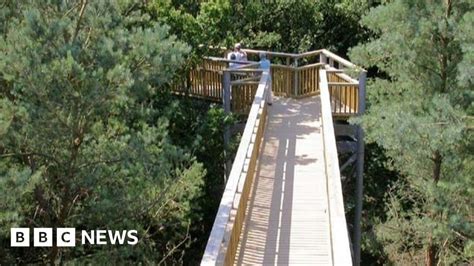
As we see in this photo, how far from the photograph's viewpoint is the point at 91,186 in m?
7.30

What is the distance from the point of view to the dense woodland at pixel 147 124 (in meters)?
6.59

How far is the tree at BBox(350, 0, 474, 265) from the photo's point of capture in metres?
9.13

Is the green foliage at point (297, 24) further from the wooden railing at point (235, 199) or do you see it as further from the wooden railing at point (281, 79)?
the wooden railing at point (235, 199)

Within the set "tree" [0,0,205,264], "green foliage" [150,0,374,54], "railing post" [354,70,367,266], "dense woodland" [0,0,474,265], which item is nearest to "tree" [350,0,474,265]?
"dense woodland" [0,0,474,265]

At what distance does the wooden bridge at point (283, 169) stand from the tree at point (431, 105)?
1.06 m

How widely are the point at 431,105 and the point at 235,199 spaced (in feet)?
13.2

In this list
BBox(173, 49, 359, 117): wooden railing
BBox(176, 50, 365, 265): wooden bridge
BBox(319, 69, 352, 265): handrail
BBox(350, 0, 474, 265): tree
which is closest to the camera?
BBox(319, 69, 352, 265): handrail

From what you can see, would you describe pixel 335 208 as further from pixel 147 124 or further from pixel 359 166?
pixel 359 166

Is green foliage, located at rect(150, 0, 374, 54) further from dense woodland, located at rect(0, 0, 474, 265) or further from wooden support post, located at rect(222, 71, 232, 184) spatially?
wooden support post, located at rect(222, 71, 232, 184)

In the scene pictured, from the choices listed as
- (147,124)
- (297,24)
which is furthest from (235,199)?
(297,24)

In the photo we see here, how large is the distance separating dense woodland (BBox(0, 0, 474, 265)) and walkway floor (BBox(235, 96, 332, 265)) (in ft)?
3.27

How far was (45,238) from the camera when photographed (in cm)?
768

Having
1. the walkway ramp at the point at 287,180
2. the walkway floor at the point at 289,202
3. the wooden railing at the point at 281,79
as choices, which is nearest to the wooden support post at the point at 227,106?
the walkway ramp at the point at 287,180

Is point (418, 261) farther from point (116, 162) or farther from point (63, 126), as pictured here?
point (63, 126)
